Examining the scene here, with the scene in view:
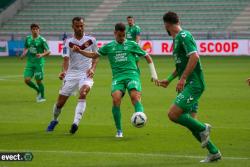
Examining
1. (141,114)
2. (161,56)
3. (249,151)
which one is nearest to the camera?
(249,151)

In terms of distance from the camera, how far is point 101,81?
2959cm

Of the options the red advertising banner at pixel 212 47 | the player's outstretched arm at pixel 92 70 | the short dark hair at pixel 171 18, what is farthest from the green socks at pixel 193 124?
the red advertising banner at pixel 212 47

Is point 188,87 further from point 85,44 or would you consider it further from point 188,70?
point 85,44

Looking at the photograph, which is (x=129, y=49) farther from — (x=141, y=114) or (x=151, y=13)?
(x=151, y=13)

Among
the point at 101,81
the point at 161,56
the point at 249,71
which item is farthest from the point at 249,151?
the point at 161,56

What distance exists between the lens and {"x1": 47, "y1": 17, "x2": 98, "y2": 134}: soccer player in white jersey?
15484 millimetres

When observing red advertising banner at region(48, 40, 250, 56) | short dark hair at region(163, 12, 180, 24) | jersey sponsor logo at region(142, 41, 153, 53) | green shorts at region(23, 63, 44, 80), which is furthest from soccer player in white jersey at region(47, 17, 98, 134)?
jersey sponsor logo at region(142, 41, 153, 53)

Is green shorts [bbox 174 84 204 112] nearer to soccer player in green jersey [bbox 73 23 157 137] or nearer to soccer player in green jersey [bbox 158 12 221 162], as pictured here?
soccer player in green jersey [bbox 158 12 221 162]

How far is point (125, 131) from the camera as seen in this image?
15570mm

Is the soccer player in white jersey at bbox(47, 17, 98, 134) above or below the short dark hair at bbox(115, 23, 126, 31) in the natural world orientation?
below

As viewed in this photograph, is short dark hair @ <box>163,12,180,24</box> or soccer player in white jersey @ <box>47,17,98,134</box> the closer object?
short dark hair @ <box>163,12,180,24</box>

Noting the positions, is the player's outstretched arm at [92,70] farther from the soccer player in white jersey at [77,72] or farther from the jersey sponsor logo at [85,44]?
the jersey sponsor logo at [85,44]

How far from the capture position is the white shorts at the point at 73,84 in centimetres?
1568

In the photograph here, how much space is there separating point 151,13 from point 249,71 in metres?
24.1
